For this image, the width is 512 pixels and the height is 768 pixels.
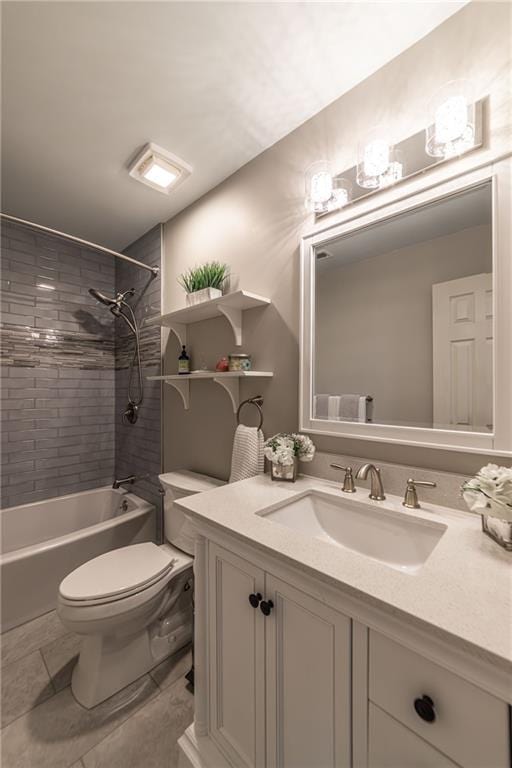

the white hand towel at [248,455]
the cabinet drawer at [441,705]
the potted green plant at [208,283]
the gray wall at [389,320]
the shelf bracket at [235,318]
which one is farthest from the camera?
the potted green plant at [208,283]

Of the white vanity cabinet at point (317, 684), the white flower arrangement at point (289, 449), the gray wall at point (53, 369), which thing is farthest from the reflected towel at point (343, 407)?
the gray wall at point (53, 369)

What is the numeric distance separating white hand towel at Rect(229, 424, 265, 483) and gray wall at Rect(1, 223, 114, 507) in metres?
1.76

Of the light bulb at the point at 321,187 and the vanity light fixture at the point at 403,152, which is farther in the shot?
the light bulb at the point at 321,187

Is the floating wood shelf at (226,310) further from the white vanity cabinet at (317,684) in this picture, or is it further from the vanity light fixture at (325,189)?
the white vanity cabinet at (317,684)

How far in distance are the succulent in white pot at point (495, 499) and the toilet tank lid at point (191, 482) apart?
44.1 inches

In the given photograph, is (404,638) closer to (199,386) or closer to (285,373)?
(285,373)

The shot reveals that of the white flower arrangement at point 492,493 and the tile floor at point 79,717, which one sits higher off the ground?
the white flower arrangement at point 492,493

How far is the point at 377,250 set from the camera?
116 centimetres

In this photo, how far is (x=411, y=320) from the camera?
106 centimetres

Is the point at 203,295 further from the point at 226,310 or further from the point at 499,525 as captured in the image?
the point at 499,525

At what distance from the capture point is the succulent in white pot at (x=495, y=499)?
683mm

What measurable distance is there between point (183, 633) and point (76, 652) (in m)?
0.55

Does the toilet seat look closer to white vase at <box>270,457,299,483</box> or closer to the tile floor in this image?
the tile floor

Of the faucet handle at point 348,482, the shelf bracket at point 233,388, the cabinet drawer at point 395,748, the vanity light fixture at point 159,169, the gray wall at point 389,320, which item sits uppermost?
the vanity light fixture at point 159,169
